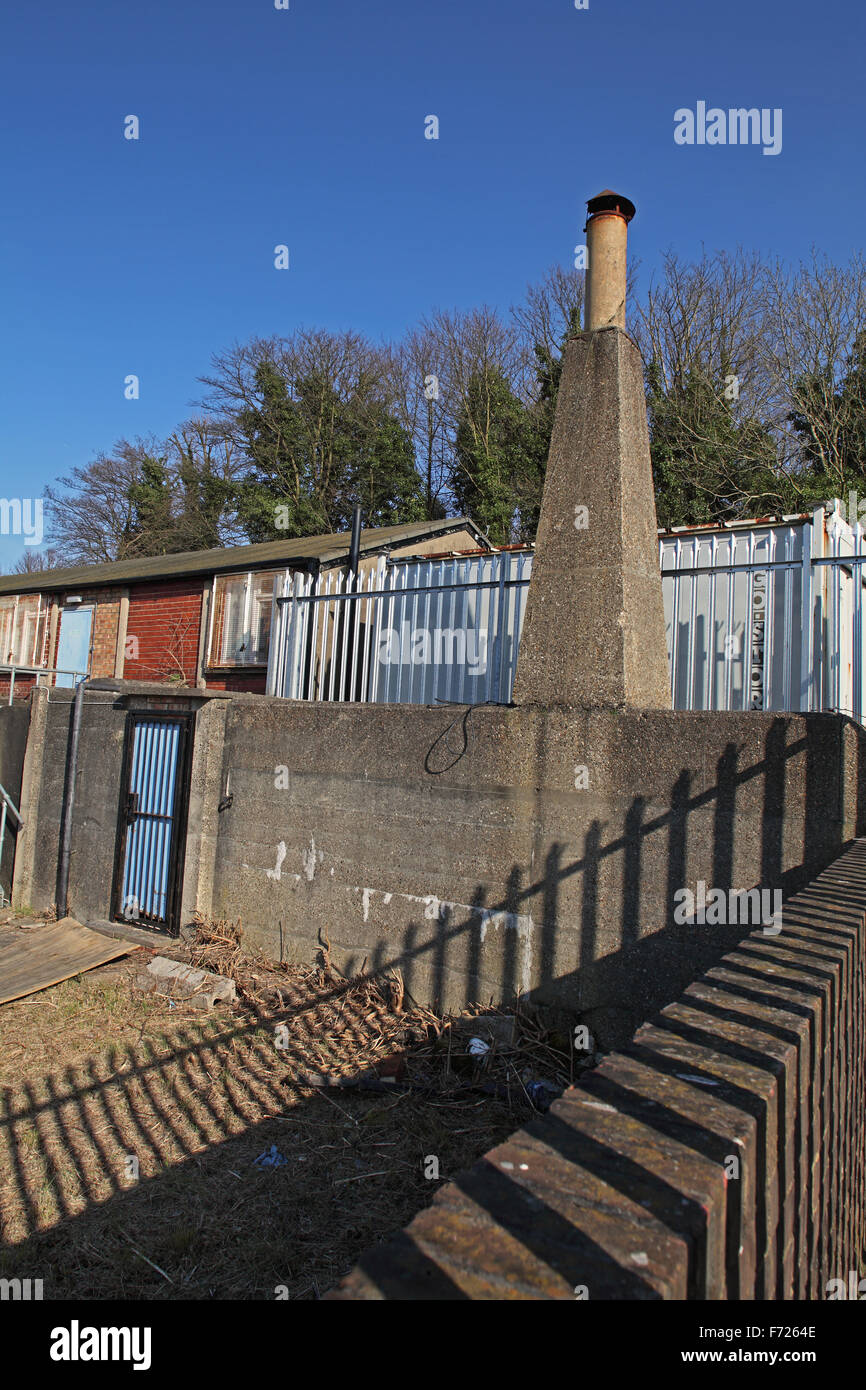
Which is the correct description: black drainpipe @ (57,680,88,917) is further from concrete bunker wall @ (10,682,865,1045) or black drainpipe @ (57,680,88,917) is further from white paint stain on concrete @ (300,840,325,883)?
white paint stain on concrete @ (300,840,325,883)

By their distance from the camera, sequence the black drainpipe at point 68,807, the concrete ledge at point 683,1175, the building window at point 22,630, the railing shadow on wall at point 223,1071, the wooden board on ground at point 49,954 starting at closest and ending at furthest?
1. the concrete ledge at point 683,1175
2. the railing shadow on wall at point 223,1071
3. the wooden board on ground at point 49,954
4. the black drainpipe at point 68,807
5. the building window at point 22,630

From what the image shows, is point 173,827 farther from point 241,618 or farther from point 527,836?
point 241,618

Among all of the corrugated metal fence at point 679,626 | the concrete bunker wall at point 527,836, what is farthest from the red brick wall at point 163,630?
the concrete bunker wall at point 527,836

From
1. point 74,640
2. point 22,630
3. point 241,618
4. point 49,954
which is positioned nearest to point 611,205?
point 49,954

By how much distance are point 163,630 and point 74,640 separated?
313cm

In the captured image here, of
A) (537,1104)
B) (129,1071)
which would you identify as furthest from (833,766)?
(129,1071)

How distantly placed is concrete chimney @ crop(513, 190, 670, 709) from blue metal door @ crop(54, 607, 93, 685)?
14.3 metres

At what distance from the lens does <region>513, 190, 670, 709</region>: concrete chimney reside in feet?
16.2

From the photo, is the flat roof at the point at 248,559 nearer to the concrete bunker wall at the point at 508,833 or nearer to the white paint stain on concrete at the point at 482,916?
the concrete bunker wall at the point at 508,833

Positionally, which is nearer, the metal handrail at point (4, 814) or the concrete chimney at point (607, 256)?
the concrete chimney at point (607, 256)

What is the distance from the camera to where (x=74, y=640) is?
1752cm

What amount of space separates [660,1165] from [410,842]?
4.46m

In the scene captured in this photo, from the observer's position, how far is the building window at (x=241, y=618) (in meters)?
14.2

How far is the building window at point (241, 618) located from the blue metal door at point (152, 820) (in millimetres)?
6037
